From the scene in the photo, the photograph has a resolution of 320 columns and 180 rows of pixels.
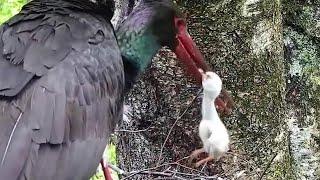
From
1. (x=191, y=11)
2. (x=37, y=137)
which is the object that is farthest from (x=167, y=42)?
(x=37, y=137)

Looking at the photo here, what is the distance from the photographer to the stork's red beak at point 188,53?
3197mm

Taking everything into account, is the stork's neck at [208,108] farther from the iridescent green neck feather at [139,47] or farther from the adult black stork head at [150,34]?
the iridescent green neck feather at [139,47]

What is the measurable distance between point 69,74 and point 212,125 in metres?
0.49

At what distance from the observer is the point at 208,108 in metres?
3.03

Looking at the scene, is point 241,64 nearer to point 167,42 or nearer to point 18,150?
point 167,42

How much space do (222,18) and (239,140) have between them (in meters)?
0.43

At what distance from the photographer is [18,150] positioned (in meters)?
2.78

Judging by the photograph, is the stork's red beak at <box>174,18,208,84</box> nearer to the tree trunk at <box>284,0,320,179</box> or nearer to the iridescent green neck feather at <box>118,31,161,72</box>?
the iridescent green neck feather at <box>118,31,161,72</box>

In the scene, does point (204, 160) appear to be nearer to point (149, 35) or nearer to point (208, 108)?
point (208, 108)

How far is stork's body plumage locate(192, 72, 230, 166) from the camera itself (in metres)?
3.01

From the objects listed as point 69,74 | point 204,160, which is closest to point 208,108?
point 204,160

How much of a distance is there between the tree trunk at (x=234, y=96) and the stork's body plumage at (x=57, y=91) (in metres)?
0.19

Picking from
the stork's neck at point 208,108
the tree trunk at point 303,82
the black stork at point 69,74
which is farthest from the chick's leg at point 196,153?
the tree trunk at point 303,82

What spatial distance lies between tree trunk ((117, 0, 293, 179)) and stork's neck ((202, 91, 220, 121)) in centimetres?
19
